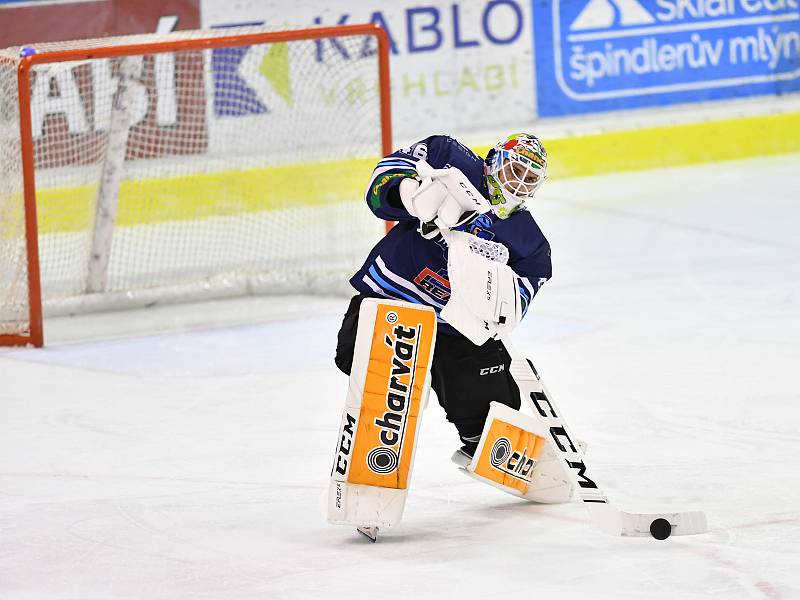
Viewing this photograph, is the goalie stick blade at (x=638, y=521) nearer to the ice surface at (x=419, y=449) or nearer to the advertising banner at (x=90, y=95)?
the ice surface at (x=419, y=449)

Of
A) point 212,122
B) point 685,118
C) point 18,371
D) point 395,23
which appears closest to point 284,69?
point 212,122

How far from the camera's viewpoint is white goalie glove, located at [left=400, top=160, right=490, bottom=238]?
3.44 metres

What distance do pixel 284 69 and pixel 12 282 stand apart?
6.32 feet

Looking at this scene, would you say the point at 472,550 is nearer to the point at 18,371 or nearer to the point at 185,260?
the point at 18,371

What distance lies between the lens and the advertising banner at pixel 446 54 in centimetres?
880

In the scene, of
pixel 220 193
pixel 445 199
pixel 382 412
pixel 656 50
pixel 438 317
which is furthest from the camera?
pixel 656 50

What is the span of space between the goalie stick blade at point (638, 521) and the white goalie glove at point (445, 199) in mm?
709

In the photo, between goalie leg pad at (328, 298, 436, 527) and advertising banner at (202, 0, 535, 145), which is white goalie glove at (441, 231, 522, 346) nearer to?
goalie leg pad at (328, 298, 436, 527)

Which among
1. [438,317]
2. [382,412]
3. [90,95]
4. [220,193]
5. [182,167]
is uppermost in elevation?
[90,95]

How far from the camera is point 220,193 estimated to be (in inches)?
290

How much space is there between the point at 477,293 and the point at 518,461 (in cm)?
57

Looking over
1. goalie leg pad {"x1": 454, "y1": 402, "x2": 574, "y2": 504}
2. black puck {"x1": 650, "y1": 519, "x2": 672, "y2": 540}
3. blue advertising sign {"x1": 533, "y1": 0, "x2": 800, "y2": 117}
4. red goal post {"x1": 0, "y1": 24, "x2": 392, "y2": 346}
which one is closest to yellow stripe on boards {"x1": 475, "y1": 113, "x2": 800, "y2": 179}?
blue advertising sign {"x1": 533, "y1": 0, "x2": 800, "y2": 117}

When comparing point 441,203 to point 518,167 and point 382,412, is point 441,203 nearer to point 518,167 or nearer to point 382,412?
point 518,167

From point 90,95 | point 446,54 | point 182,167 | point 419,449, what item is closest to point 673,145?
point 446,54
